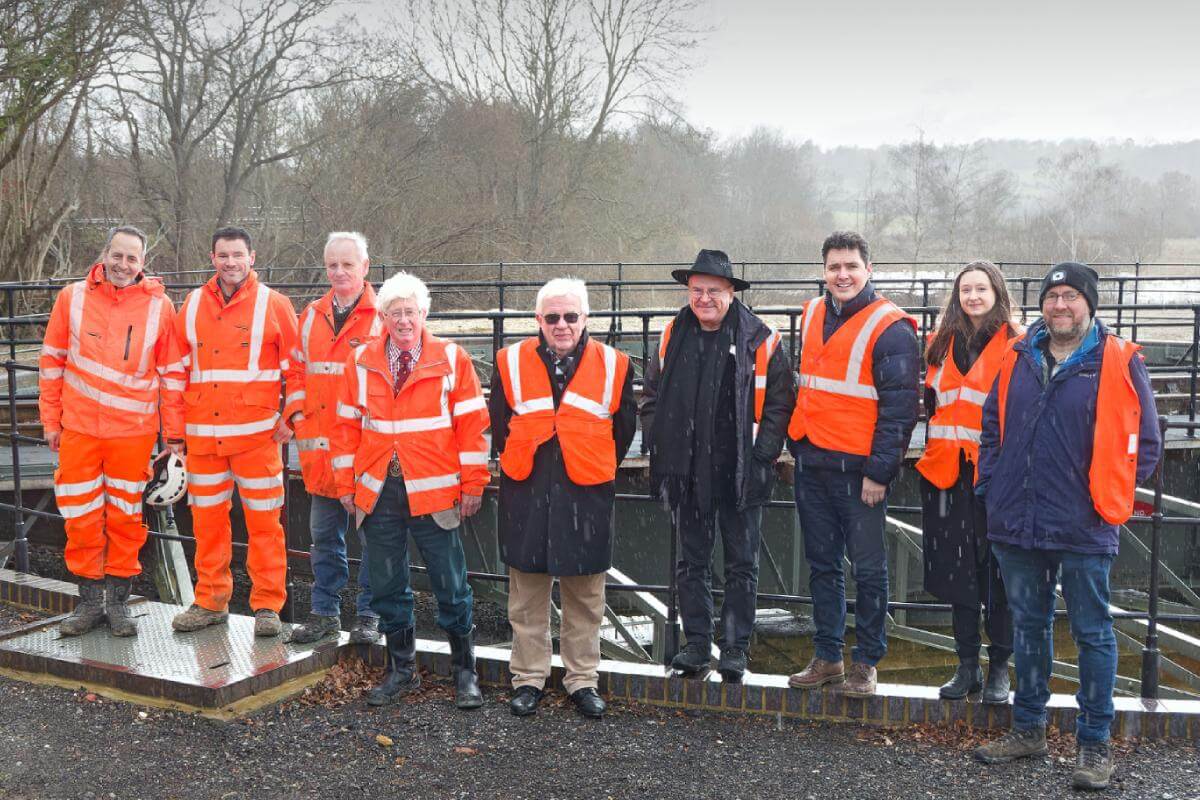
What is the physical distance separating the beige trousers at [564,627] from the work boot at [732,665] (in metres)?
0.54

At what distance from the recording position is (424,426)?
4582 millimetres

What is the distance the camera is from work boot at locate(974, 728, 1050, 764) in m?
4.16

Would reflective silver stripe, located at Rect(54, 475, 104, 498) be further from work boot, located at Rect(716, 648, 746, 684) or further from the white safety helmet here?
A: work boot, located at Rect(716, 648, 746, 684)

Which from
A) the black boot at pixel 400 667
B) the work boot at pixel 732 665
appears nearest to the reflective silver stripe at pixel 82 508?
the black boot at pixel 400 667

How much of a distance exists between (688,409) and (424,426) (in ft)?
3.59

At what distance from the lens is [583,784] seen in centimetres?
400

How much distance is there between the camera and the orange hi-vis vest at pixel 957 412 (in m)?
4.38

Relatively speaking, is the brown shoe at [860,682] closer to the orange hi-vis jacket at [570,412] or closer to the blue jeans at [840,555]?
the blue jeans at [840,555]

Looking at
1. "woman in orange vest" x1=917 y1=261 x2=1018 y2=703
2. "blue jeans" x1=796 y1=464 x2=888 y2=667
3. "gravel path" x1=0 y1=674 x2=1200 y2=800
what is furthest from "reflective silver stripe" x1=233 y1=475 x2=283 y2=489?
"woman in orange vest" x1=917 y1=261 x2=1018 y2=703

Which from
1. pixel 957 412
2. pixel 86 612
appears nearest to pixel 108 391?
pixel 86 612

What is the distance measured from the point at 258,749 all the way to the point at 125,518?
5.40ft

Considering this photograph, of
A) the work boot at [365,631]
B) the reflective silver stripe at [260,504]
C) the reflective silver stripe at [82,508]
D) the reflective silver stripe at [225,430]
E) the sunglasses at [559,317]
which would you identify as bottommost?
the work boot at [365,631]

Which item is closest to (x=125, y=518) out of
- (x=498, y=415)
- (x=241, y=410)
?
(x=241, y=410)

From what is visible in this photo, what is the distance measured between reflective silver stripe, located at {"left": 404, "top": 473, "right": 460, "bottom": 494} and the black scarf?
34.2 inches
